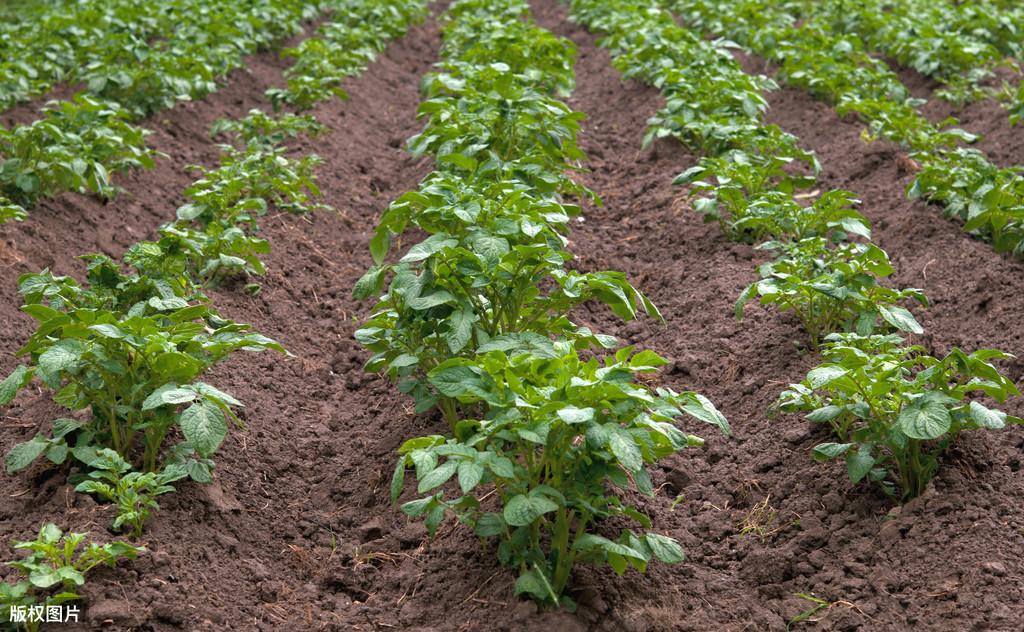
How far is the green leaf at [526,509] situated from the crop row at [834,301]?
1082mm

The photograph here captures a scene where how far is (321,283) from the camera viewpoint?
5.76 metres

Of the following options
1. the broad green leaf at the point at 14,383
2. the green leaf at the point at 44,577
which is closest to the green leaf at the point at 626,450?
the green leaf at the point at 44,577

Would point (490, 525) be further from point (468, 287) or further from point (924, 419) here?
point (924, 419)

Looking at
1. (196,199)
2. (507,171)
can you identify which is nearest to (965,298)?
(507,171)

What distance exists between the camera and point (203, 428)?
129 inches

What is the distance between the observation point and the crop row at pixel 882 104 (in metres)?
5.19

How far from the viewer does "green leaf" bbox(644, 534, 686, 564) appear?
10.1 feet

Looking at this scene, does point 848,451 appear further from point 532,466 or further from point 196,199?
point 196,199

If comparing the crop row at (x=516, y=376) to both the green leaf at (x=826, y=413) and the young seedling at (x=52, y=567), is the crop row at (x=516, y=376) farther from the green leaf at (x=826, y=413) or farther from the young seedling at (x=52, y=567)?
the young seedling at (x=52, y=567)

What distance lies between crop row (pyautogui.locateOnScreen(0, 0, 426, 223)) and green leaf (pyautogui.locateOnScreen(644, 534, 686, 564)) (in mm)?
3593

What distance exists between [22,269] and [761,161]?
388 cm

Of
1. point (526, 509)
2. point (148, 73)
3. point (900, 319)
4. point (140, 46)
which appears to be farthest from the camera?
point (140, 46)

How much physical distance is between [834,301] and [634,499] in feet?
4.22

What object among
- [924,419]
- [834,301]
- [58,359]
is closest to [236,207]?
[58,359]
